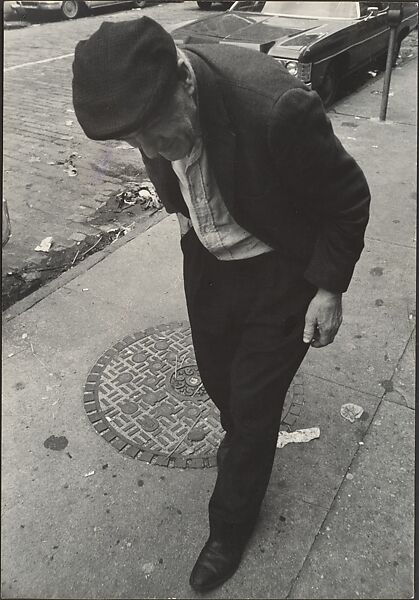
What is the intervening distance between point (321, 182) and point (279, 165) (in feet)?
0.47

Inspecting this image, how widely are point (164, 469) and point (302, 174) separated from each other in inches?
62.2

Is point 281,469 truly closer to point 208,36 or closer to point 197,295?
point 197,295

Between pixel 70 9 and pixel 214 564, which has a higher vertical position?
pixel 214 564

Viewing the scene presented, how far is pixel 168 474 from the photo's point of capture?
2646mm

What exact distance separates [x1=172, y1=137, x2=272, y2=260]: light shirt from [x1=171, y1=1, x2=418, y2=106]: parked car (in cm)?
522

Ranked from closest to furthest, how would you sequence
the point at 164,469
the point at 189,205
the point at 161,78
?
the point at 161,78 → the point at 189,205 → the point at 164,469

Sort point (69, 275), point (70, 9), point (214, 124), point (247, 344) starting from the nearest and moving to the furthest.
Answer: point (214, 124), point (247, 344), point (69, 275), point (70, 9)

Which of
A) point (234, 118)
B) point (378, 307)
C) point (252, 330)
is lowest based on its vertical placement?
point (378, 307)

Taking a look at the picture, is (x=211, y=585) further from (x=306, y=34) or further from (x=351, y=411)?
(x=306, y=34)

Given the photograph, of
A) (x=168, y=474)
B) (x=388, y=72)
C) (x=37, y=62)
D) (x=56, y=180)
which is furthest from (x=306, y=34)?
(x=168, y=474)

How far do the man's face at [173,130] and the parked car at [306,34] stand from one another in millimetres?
5426

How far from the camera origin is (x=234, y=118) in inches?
64.1

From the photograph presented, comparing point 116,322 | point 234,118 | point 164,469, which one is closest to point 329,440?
point 164,469

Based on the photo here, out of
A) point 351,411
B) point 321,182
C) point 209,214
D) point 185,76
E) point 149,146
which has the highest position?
point 185,76
